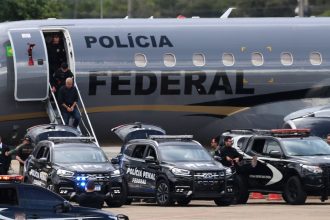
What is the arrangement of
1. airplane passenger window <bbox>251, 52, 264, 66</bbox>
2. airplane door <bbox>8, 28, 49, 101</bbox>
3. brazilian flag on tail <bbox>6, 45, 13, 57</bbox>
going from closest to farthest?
1. airplane door <bbox>8, 28, 49, 101</bbox>
2. brazilian flag on tail <bbox>6, 45, 13, 57</bbox>
3. airplane passenger window <bbox>251, 52, 264, 66</bbox>

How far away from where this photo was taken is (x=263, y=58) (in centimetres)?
3934

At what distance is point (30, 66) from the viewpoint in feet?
123

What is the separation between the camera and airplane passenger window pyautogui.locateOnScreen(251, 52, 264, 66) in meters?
39.2

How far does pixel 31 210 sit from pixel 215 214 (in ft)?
26.7

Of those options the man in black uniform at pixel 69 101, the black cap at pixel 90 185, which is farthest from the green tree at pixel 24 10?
the black cap at pixel 90 185

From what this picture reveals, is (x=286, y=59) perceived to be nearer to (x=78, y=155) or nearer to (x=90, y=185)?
(x=78, y=155)

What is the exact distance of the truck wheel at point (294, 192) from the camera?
34.4 meters

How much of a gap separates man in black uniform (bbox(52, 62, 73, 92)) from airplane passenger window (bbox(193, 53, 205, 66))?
11.4ft

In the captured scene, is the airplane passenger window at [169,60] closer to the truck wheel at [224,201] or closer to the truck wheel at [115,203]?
the truck wheel at [224,201]

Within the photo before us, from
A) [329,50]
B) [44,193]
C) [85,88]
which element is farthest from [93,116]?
[44,193]

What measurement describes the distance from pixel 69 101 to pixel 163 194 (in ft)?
16.6

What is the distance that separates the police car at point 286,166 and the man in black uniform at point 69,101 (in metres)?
4.70

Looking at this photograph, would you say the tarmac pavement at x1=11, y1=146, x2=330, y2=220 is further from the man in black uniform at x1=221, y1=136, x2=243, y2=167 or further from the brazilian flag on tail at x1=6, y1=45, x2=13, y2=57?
the brazilian flag on tail at x1=6, y1=45, x2=13, y2=57

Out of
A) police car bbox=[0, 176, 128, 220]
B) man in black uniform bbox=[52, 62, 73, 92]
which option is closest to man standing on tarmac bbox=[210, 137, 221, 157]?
man in black uniform bbox=[52, 62, 73, 92]
